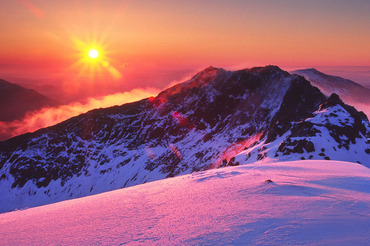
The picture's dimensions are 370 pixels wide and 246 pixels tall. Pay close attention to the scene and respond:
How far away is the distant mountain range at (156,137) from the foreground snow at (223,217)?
79791 mm

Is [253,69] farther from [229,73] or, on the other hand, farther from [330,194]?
[330,194]

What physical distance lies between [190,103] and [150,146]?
36265 millimetres

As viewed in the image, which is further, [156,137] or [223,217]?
[156,137]

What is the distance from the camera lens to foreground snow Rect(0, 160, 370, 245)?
5.93m

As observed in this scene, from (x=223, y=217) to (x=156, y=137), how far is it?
14162 centimetres

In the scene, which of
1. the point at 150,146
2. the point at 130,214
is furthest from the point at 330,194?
the point at 150,146

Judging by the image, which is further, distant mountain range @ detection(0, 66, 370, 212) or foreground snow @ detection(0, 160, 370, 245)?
distant mountain range @ detection(0, 66, 370, 212)

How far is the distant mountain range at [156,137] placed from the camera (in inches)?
4376

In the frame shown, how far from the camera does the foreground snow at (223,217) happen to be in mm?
5930

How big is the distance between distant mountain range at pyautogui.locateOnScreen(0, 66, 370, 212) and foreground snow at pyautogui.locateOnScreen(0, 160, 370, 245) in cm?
7979

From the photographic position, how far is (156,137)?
14750 cm

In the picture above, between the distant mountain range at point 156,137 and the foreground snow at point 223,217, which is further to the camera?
the distant mountain range at point 156,137

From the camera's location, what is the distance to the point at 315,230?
19.2 feet

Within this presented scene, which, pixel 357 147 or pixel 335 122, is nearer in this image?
pixel 357 147
